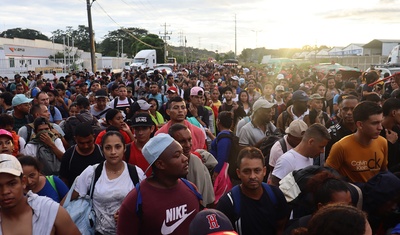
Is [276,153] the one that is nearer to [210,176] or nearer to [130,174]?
[210,176]

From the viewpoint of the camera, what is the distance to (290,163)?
3934 mm

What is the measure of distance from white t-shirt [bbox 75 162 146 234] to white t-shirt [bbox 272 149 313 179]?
1.51m

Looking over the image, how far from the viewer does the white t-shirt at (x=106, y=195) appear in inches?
148

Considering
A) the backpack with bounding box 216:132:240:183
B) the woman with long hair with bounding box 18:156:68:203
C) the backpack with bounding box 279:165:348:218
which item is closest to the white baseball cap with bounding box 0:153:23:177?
the woman with long hair with bounding box 18:156:68:203

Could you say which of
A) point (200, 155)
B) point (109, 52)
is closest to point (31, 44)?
point (109, 52)

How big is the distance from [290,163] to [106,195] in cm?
185

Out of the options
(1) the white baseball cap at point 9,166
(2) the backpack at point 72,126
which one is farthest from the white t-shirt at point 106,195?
(2) the backpack at point 72,126

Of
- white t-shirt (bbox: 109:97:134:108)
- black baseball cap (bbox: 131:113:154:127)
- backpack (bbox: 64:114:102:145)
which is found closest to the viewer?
black baseball cap (bbox: 131:113:154:127)

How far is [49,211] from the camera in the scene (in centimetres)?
292

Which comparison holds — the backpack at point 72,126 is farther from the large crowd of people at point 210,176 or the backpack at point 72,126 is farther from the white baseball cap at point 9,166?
the white baseball cap at point 9,166

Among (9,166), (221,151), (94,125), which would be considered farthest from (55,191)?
(94,125)

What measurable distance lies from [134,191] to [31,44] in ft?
256

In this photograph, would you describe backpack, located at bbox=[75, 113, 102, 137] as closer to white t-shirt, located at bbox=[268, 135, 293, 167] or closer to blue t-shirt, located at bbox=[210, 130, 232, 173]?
blue t-shirt, located at bbox=[210, 130, 232, 173]

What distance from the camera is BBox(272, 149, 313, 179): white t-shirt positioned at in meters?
3.92
